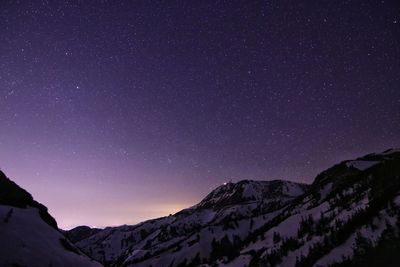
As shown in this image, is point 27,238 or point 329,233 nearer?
point 27,238

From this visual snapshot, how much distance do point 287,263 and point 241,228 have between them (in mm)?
59161

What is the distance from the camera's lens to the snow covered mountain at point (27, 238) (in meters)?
20.3

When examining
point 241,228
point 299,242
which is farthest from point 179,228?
point 299,242

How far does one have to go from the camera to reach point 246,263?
130ft

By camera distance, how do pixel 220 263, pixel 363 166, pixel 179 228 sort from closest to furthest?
Result: pixel 220 263 < pixel 363 166 < pixel 179 228

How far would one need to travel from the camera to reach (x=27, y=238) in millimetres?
22922

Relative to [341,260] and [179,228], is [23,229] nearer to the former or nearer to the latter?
[341,260]

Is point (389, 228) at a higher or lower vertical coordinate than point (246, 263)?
higher

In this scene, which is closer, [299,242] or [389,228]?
[389,228]

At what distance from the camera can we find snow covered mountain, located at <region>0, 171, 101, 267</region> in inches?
801

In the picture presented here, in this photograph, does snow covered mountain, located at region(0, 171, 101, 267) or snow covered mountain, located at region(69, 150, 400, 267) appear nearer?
snow covered mountain, located at region(69, 150, 400, 267)

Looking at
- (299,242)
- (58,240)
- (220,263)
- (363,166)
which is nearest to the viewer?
(58,240)

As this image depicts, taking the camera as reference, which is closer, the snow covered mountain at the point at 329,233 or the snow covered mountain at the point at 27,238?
the snow covered mountain at the point at 329,233

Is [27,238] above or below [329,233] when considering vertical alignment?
above
